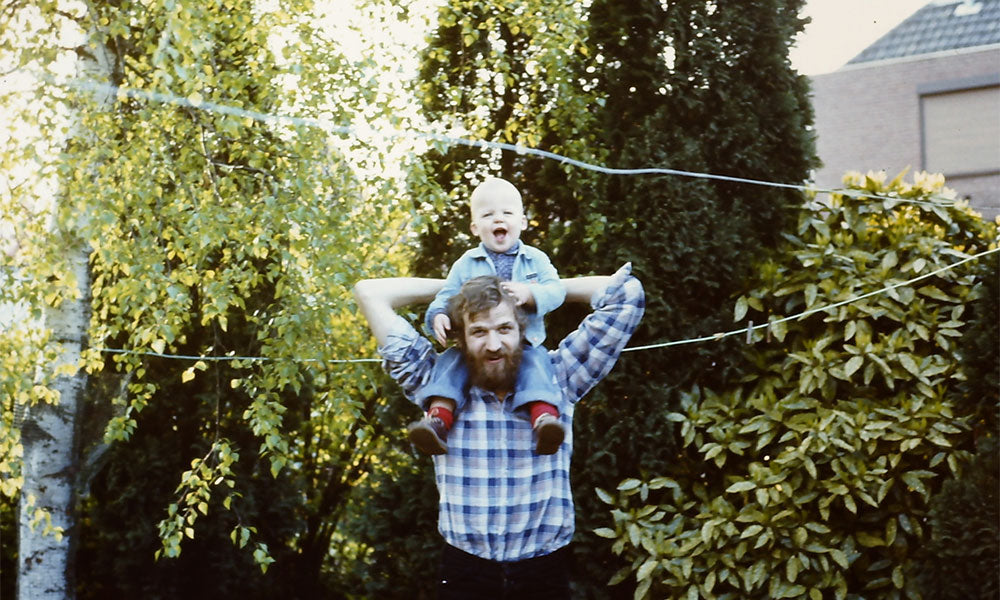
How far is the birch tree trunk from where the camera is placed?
12.2 ft

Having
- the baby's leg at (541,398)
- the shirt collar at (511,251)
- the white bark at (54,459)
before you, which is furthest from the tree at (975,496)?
the white bark at (54,459)

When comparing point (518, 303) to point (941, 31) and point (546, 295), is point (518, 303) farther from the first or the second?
point (941, 31)

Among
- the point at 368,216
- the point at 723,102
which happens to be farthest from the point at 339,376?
the point at 723,102

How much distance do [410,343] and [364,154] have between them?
1.76 meters

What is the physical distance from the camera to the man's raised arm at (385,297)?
1.80 metres

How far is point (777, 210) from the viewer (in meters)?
3.65

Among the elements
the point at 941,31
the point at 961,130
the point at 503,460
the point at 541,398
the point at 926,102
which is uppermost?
the point at 941,31

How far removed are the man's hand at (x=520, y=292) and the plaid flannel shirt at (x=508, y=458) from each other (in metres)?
0.14

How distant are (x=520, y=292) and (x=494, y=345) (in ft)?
0.34

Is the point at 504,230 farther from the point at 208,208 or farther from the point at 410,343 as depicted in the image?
the point at 208,208

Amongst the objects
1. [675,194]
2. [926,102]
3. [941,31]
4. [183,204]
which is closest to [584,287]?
[675,194]

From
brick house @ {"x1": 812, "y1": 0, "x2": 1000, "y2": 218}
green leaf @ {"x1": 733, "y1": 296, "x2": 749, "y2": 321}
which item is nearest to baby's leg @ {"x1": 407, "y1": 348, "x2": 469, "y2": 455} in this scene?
green leaf @ {"x1": 733, "y1": 296, "x2": 749, "y2": 321}

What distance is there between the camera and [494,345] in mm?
1691

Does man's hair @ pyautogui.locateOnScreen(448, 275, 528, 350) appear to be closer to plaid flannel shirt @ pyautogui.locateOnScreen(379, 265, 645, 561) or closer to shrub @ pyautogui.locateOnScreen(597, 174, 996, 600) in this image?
plaid flannel shirt @ pyautogui.locateOnScreen(379, 265, 645, 561)
